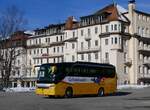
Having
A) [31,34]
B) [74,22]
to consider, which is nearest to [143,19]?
[74,22]

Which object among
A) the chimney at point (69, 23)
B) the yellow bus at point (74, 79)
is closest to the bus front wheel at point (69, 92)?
the yellow bus at point (74, 79)

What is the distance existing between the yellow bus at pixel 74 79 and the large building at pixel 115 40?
57.9 metres

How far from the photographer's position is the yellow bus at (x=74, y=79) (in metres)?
35.0

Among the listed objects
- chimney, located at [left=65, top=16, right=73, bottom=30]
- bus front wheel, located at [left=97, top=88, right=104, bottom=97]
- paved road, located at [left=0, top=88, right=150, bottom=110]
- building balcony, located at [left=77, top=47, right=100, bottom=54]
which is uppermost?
chimney, located at [left=65, top=16, right=73, bottom=30]

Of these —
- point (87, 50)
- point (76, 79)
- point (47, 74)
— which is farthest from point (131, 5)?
point (47, 74)

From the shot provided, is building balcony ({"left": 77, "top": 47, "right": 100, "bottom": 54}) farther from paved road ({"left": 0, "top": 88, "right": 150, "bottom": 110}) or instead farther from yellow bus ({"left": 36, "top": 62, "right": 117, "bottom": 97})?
paved road ({"left": 0, "top": 88, "right": 150, "bottom": 110})

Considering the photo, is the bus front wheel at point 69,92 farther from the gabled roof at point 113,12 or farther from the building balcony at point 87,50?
the building balcony at point 87,50

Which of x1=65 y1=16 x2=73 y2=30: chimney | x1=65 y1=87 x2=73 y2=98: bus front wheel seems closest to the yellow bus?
x1=65 y1=87 x2=73 y2=98: bus front wheel

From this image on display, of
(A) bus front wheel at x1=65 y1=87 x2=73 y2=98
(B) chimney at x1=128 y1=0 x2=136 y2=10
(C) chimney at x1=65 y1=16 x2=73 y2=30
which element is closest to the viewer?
(A) bus front wheel at x1=65 y1=87 x2=73 y2=98

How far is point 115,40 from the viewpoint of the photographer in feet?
325

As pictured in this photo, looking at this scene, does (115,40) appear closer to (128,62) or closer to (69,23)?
(128,62)

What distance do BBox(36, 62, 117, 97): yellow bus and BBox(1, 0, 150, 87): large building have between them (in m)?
57.9

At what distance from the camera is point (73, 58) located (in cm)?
11206

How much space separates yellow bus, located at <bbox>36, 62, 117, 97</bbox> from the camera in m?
35.0
